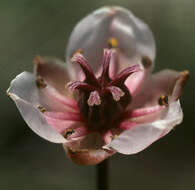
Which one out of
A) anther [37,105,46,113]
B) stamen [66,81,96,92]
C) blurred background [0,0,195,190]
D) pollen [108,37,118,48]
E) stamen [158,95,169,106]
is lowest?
blurred background [0,0,195,190]

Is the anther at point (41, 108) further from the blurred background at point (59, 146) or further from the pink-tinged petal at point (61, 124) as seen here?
the blurred background at point (59, 146)

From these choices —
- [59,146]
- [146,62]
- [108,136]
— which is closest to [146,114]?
[108,136]

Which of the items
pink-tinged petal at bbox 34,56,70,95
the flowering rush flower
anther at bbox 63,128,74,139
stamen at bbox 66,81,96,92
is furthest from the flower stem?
pink-tinged petal at bbox 34,56,70,95

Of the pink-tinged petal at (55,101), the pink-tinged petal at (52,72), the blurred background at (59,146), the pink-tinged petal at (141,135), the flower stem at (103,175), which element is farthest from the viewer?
the blurred background at (59,146)

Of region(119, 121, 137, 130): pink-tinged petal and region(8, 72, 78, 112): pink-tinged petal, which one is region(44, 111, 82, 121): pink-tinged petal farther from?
region(119, 121, 137, 130): pink-tinged petal

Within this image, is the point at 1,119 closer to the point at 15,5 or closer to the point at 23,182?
the point at 23,182

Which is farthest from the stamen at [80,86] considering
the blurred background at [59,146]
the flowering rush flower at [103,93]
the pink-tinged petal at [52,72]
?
the blurred background at [59,146]

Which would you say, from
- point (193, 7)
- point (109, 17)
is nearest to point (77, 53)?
point (109, 17)
